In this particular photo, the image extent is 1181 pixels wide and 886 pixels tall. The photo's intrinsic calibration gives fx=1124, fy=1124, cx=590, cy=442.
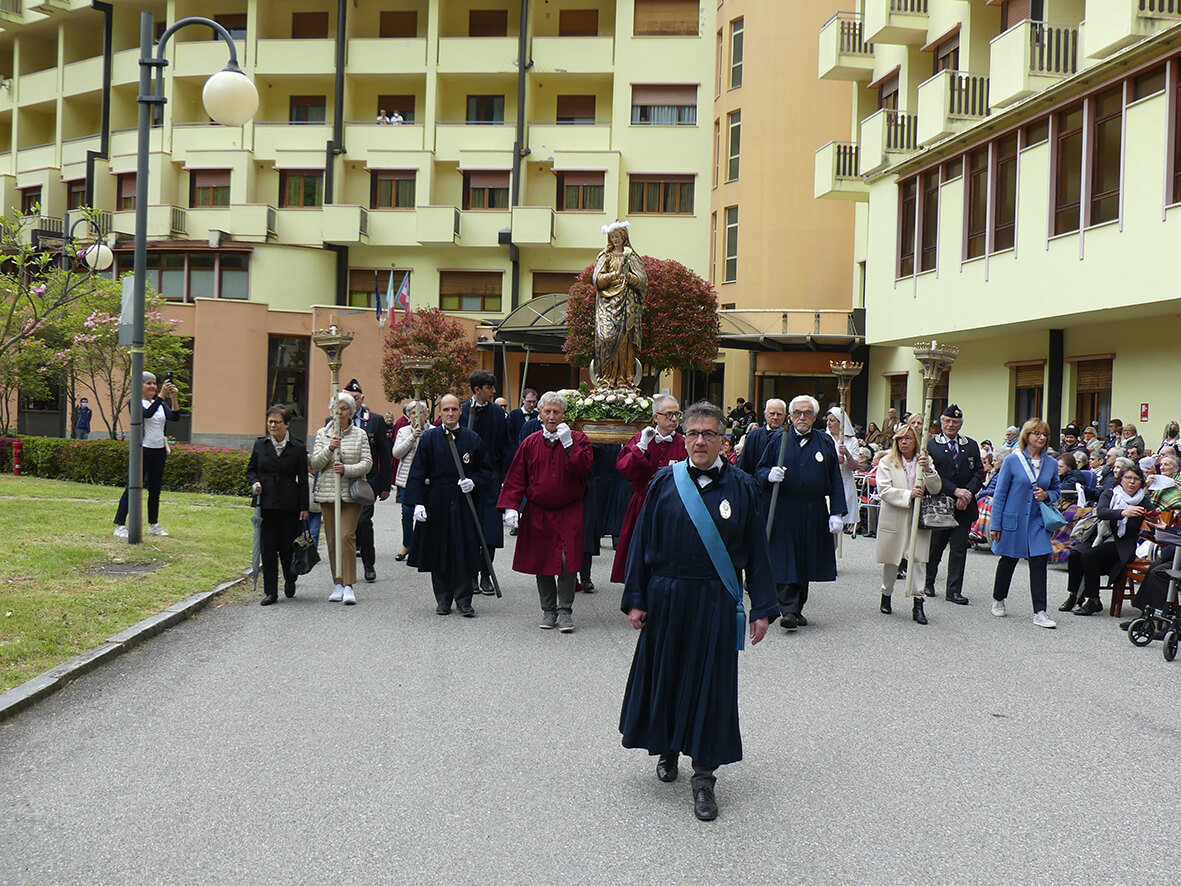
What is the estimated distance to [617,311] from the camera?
15156mm

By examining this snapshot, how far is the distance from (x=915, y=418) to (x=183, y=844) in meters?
9.23

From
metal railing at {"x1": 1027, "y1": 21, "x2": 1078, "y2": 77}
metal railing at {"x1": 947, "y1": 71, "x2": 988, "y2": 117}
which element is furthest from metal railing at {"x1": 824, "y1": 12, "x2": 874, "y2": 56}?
metal railing at {"x1": 1027, "y1": 21, "x2": 1078, "y2": 77}

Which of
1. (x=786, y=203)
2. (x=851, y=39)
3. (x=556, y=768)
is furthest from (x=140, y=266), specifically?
(x=786, y=203)

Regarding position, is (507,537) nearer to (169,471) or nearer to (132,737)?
(169,471)

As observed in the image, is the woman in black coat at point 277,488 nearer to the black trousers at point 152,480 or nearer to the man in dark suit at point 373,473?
the man in dark suit at point 373,473

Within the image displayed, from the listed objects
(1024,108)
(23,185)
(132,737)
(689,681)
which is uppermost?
(23,185)

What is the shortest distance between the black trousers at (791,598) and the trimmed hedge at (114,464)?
42.8 feet

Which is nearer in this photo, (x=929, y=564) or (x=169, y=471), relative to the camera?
(x=929, y=564)

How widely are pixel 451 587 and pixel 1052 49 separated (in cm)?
1604

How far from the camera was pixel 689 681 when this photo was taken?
205 inches

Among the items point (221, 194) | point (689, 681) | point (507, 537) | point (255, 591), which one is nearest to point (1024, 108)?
point (507, 537)

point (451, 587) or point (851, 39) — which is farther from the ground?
point (851, 39)

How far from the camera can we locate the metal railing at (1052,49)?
65.3 ft

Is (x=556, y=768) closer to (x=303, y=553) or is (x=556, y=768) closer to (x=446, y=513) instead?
(x=446, y=513)
